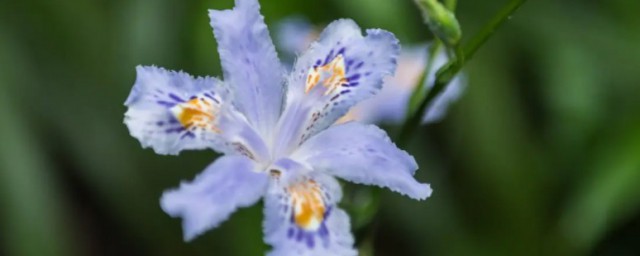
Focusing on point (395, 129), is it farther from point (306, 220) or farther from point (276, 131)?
point (306, 220)

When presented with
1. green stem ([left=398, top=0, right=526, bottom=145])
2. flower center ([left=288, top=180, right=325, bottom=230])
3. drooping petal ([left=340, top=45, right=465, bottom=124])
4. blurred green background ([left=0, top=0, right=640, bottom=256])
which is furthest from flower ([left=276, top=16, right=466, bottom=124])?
flower center ([left=288, top=180, right=325, bottom=230])

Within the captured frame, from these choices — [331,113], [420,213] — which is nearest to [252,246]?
[420,213]

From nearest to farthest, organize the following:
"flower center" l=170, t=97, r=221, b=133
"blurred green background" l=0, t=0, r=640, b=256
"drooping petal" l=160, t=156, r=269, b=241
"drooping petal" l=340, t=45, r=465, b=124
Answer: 1. "drooping petal" l=160, t=156, r=269, b=241
2. "flower center" l=170, t=97, r=221, b=133
3. "drooping petal" l=340, t=45, r=465, b=124
4. "blurred green background" l=0, t=0, r=640, b=256

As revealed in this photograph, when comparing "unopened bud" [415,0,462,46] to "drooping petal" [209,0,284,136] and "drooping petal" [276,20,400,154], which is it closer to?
"drooping petal" [276,20,400,154]

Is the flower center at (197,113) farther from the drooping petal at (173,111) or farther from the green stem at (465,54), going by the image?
the green stem at (465,54)

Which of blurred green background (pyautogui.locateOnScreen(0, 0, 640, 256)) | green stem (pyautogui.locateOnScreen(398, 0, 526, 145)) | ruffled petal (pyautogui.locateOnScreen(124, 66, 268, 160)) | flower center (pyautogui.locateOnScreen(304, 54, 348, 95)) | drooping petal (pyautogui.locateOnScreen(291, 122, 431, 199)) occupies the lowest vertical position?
blurred green background (pyautogui.locateOnScreen(0, 0, 640, 256))

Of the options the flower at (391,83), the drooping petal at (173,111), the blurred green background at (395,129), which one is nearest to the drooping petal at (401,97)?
the flower at (391,83)

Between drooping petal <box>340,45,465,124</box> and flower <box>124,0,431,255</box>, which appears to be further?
drooping petal <box>340,45,465,124</box>
